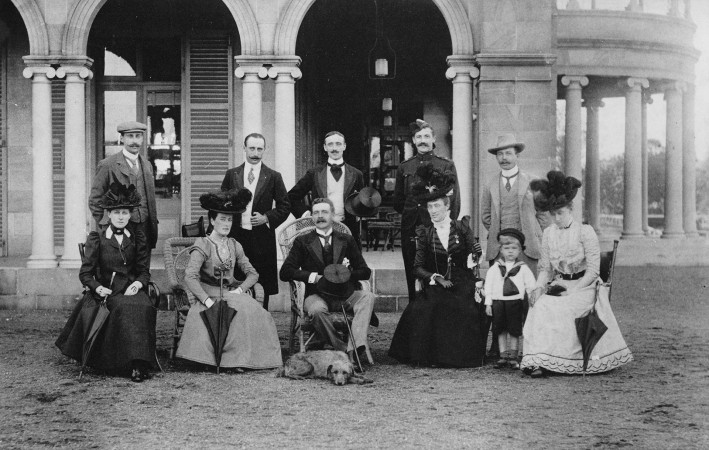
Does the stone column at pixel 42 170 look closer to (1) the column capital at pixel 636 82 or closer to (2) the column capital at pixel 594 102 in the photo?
(1) the column capital at pixel 636 82

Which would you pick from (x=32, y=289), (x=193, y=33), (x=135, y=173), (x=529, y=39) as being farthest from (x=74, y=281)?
(x=529, y=39)

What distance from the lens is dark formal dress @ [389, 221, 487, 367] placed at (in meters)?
5.80

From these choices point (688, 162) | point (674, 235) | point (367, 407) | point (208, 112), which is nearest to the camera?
point (367, 407)

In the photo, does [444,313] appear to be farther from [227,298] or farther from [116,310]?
[116,310]

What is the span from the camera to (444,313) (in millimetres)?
5895

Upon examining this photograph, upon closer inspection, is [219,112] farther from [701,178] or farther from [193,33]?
[701,178]

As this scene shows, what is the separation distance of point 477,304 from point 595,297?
2.73ft

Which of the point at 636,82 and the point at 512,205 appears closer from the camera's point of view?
the point at 512,205

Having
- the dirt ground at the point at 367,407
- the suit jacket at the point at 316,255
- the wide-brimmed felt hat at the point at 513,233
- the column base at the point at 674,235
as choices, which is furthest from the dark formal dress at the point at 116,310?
the column base at the point at 674,235

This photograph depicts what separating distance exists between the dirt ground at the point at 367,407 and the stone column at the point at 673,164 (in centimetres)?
1024

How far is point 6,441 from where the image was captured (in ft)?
12.8

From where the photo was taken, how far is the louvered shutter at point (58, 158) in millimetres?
10898

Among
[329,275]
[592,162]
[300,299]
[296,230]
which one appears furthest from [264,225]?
[592,162]

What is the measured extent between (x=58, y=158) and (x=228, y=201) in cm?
608
